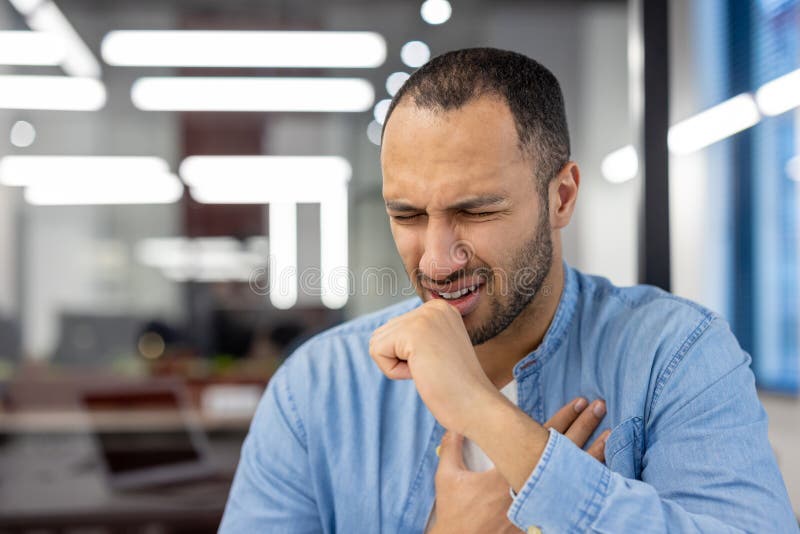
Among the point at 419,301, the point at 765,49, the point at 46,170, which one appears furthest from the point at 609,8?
the point at 419,301

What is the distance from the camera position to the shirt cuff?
879mm

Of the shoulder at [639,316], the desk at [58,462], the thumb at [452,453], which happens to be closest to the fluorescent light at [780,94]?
the shoulder at [639,316]

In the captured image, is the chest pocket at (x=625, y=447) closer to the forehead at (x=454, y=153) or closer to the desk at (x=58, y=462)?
the forehead at (x=454, y=153)

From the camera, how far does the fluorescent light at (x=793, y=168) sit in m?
2.95

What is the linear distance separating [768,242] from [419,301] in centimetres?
245

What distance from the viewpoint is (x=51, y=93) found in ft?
15.5

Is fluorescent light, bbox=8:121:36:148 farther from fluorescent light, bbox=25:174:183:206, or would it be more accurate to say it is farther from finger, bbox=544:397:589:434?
finger, bbox=544:397:589:434

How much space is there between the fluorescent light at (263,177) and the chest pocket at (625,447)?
380 centimetres

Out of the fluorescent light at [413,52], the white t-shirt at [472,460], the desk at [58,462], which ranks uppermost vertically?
the fluorescent light at [413,52]

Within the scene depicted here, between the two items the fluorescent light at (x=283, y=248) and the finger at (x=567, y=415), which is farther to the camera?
the fluorescent light at (x=283, y=248)

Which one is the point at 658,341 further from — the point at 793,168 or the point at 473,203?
the point at 793,168

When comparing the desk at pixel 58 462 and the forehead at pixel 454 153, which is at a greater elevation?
the forehead at pixel 454 153

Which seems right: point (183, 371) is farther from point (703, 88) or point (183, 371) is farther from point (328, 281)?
point (703, 88)

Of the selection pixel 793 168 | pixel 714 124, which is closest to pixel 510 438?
pixel 793 168
